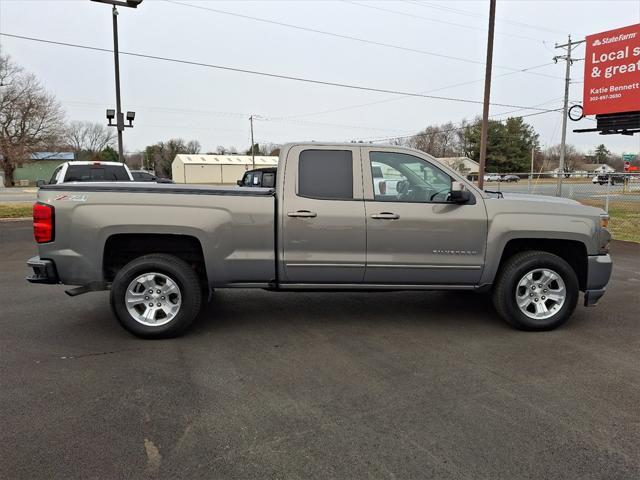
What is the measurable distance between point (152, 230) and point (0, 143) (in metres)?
35.5

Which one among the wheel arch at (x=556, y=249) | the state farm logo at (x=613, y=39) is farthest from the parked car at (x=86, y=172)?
the state farm logo at (x=613, y=39)

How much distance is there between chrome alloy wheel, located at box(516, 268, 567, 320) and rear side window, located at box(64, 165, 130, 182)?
9.67 m

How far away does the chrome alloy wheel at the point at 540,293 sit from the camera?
5.07m

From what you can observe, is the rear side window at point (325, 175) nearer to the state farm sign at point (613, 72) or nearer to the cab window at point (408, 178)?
the cab window at point (408, 178)

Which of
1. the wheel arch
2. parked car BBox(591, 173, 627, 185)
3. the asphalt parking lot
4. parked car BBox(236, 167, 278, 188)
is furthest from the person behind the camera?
parked car BBox(591, 173, 627, 185)

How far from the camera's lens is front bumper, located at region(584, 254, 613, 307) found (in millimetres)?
5039

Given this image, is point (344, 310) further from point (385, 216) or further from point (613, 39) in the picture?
point (613, 39)

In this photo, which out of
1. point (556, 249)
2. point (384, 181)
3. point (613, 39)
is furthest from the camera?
point (613, 39)

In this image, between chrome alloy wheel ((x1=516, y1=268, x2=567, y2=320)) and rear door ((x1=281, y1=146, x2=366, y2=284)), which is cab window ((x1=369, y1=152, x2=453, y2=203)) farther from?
chrome alloy wheel ((x1=516, y1=268, x2=567, y2=320))

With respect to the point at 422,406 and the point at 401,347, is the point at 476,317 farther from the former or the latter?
the point at 422,406

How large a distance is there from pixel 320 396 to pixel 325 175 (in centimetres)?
230

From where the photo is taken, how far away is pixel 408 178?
5059mm

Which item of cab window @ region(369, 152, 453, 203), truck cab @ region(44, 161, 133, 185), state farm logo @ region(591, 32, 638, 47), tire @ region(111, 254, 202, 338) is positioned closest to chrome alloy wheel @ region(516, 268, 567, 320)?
cab window @ region(369, 152, 453, 203)

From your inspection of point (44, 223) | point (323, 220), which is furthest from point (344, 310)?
point (44, 223)
